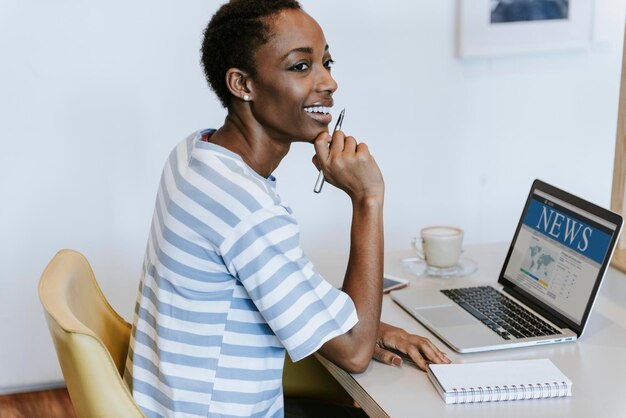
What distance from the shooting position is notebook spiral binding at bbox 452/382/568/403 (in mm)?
1324

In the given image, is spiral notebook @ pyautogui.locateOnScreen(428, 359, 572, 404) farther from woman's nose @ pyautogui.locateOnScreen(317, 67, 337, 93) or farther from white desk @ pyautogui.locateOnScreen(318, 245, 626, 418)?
woman's nose @ pyautogui.locateOnScreen(317, 67, 337, 93)

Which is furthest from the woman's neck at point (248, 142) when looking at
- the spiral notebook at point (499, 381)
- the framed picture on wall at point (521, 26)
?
the framed picture on wall at point (521, 26)

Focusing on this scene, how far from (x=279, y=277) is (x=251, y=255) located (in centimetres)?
5

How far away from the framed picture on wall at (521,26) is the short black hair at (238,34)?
4.84ft

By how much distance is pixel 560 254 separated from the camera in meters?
1.67

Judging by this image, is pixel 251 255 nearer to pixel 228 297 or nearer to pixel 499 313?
pixel 228 297

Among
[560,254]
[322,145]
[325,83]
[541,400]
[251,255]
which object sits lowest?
[541,400]

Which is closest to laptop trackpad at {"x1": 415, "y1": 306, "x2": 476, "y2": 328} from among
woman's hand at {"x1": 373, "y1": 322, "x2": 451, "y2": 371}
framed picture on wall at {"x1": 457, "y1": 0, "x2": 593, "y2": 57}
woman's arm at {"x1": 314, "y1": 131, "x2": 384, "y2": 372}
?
woman's hand at {"x1": 373, "y1": 322, "x2": 451, "y2": 371}

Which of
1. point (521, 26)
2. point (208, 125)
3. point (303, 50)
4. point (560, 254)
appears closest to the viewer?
point (303, 50)

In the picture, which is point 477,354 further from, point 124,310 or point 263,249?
point 124,310

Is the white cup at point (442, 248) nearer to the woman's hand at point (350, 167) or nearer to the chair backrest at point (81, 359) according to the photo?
the woman's hand at point (350, 167)

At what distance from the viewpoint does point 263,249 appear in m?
1.31

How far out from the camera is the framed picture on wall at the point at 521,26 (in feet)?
9.42

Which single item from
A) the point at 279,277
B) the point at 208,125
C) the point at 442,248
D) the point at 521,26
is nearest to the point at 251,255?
the point at 279,277
